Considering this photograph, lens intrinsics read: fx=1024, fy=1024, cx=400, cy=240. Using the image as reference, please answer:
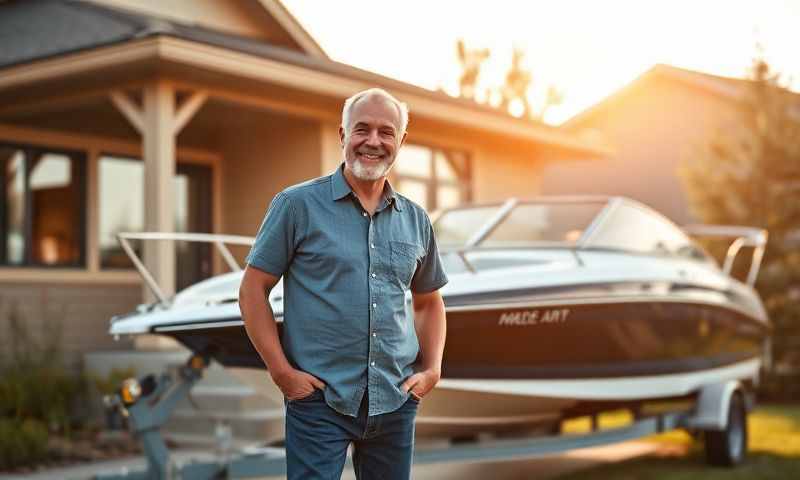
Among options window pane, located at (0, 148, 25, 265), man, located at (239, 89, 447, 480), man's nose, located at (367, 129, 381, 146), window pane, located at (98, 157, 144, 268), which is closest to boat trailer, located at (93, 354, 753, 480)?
man, located at (239, 89, 447, 480)

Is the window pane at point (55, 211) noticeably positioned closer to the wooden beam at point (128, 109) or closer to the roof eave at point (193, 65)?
the roof eave at point (193, 65)

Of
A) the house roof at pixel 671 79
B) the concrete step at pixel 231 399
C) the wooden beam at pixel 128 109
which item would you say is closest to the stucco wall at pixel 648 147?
the house roof at pixel 671 79

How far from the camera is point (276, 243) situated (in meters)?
3.02

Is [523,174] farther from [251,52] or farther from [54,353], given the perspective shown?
[54,353]

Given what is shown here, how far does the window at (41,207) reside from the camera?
11.1m

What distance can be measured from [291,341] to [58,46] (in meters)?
9.26

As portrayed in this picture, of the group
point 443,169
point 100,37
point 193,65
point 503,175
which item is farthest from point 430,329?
point 503,175

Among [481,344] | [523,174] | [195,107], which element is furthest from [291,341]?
[523,174]

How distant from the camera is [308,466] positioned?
118 inches

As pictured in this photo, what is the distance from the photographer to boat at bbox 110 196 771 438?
576 cm

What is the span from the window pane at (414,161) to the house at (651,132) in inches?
428

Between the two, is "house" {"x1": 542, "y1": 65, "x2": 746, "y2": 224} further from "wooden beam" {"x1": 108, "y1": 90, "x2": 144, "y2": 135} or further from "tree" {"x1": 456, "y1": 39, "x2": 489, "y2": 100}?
"wooden beam" {"x1": 108, "y1": 90, "x2": 144, "y2": 135}

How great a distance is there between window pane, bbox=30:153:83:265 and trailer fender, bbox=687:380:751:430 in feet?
23.3

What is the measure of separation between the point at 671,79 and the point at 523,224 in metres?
18.4
